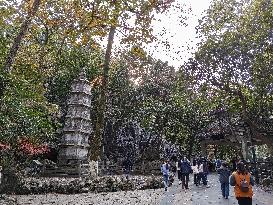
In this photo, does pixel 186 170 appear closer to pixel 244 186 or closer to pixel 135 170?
pixel 244 186

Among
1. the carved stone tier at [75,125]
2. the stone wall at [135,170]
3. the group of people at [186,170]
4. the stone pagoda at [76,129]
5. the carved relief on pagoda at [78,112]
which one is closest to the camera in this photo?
the group of people at [186,170]

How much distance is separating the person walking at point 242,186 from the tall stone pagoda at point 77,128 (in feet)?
63.8

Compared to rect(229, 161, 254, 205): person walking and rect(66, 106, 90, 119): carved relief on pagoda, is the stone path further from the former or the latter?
rect(66, 106, 90, 119): carved relief on pagoda

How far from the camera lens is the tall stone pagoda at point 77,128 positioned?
28.8 m

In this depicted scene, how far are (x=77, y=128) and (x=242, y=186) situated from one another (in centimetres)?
2157

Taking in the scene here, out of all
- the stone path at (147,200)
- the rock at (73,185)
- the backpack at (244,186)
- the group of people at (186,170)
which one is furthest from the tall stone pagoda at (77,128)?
the backpack at (244,186)

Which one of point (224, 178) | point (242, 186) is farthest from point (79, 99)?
point (242, 186)

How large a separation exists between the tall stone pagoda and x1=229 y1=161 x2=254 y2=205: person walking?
63.8 feet

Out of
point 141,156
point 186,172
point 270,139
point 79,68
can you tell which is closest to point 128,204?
point 186,172

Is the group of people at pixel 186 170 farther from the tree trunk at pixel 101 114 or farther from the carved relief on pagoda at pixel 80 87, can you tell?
the carved relief on pagoda at pixel 80 87

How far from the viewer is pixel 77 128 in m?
29.6

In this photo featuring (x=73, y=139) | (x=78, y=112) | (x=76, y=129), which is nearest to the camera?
(x=73, y=139)

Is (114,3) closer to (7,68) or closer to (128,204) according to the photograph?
(7,68)

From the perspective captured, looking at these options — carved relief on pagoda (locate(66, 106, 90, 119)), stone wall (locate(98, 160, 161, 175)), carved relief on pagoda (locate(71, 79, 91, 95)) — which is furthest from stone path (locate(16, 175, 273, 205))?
stone wall (locate(98, 160, 161, 175))
